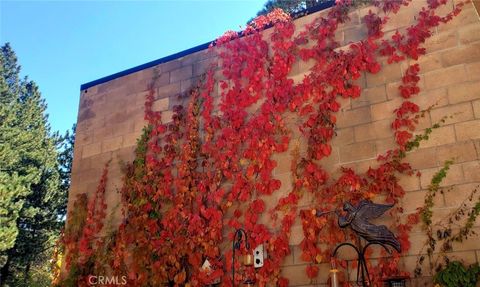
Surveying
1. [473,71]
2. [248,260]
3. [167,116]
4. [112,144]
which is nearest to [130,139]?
[112,144]

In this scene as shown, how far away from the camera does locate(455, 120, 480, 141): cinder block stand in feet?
12.3

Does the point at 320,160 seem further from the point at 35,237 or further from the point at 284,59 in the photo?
the point at 35,237

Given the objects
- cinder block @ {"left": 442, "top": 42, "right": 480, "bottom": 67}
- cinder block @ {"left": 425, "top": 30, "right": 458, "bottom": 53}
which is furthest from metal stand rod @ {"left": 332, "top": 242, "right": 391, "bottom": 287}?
cinder block @ {"left": 425, "top": 30, "right": 458, "bottom": 53}

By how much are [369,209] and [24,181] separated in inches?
448

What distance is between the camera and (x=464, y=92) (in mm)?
3928

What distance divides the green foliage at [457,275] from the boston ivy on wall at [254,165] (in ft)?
1.12

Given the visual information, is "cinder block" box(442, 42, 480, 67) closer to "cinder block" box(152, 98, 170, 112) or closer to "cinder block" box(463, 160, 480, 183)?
"cinder block" box(463, 160, 480, 183)

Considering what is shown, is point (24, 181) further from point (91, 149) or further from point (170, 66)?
point (170, 66)

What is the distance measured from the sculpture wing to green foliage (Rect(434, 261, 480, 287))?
0.67 meters

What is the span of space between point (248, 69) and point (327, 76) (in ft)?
3.37

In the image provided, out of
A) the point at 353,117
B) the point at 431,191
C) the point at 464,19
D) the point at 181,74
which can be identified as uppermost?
the point at 181,74

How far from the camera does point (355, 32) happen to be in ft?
15.5

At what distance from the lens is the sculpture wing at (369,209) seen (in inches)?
149

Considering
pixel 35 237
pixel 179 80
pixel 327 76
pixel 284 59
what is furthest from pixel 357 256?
pixel 35 237
